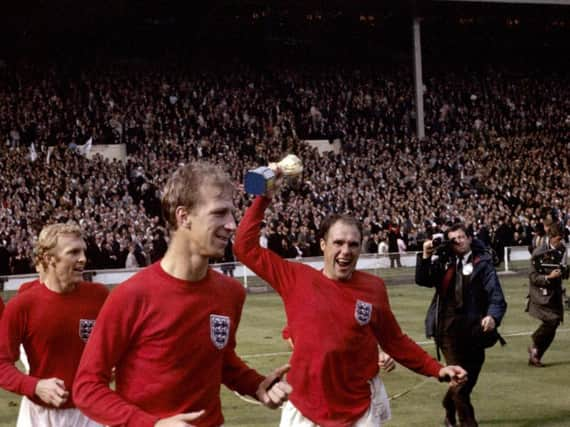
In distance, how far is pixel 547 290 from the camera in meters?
15.1

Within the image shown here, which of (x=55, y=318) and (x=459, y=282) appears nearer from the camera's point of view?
(x=55, y=318)

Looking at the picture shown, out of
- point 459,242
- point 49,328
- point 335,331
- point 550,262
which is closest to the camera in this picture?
point 49,328

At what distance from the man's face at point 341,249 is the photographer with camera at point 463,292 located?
133 inches

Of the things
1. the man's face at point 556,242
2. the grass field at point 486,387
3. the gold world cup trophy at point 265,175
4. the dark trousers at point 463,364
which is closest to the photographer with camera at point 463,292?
the dark trousers at point 463,364

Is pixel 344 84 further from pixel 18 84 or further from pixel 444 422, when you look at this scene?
pixel 444 422

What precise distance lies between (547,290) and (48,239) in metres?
9.78

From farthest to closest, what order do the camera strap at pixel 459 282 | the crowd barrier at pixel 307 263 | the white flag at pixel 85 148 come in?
the white flag at pixel 85 148
the crowd barrier at pixel 307 263
the camera strap at pixel 459 282

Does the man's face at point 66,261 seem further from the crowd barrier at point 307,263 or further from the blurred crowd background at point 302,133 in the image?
the blurred crowd background at point 302,133

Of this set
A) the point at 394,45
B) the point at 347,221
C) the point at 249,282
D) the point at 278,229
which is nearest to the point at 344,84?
the point at 394,45

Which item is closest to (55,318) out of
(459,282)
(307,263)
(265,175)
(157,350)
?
(265,175)

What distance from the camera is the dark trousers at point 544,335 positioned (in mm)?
14836

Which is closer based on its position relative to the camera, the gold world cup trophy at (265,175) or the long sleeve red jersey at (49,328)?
the gold world cup trophy at (265,175)

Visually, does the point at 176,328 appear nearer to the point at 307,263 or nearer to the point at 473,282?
the point at 473,282

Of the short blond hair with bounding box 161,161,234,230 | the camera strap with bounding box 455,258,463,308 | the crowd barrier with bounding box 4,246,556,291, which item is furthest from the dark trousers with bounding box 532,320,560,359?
the short blond hair with bounding box 161,161,234,230
